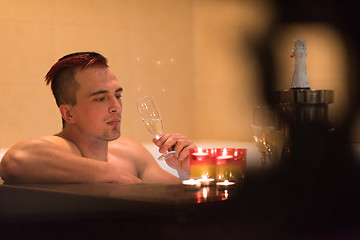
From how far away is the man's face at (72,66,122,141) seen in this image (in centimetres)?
127

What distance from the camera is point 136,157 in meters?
1.60

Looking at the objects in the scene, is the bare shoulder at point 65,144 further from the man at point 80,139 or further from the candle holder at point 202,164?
the candle holder at point 202,164

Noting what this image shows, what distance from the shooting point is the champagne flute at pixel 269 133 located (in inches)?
27.1

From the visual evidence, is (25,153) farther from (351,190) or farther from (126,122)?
(126,122)

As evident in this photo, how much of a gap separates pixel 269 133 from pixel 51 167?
0.45 meters

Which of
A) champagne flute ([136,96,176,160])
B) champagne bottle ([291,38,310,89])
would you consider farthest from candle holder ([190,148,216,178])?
champagne flute ([136,96,176,160])

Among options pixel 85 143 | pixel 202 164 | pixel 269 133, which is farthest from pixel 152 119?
pixel 269 133

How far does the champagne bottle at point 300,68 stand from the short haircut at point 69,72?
59cm

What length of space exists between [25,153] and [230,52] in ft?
7.13

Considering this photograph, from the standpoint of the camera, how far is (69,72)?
128 cm

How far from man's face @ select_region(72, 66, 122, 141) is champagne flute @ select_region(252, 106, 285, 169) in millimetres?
496

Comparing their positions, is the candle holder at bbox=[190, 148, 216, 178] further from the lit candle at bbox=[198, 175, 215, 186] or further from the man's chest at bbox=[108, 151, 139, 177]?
the man's chest at bbox=[108, 151, 139, 177]

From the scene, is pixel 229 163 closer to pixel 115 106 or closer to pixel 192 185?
pixel 192 185

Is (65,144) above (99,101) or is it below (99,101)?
below
